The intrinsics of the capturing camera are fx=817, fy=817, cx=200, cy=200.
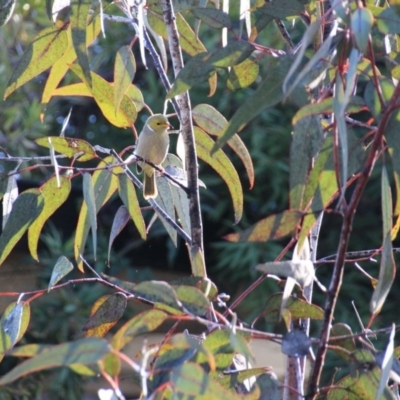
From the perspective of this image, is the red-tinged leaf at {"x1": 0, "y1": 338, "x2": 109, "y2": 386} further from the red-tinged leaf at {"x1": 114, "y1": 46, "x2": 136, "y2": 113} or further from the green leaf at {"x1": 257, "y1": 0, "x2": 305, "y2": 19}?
the green leaf at {"x1": 257, "y1": 0, "x2": 305, "y2": 19}

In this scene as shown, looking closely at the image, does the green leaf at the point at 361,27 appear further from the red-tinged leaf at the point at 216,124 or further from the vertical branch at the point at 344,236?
the red-tinged leaf at the point at 216,124

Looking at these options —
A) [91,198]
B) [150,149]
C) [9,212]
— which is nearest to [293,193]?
[91,198]

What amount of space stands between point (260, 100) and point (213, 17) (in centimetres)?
27

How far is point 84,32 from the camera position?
1.06 m

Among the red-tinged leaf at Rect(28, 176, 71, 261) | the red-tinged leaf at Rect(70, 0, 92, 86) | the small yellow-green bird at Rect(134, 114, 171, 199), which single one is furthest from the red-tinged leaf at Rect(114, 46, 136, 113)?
the small yellow-green bird at Rect(134, 114, 171, 199)

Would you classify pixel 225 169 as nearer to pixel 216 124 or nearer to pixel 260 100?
pixel 216 124

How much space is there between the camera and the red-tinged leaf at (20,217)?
1108mm

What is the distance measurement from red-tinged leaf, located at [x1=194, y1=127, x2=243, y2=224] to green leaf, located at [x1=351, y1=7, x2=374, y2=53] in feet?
1.46

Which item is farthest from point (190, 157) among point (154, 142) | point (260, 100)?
point (154, 142)

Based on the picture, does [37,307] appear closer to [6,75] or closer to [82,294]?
[82,294]

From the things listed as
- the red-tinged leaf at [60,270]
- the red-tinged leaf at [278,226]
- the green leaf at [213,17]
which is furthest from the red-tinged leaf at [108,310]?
the green leaf at [213,17]

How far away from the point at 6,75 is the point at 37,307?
33.9 inches

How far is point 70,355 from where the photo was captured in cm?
71

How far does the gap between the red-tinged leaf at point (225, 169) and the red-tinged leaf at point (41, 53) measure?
0.79 ft
